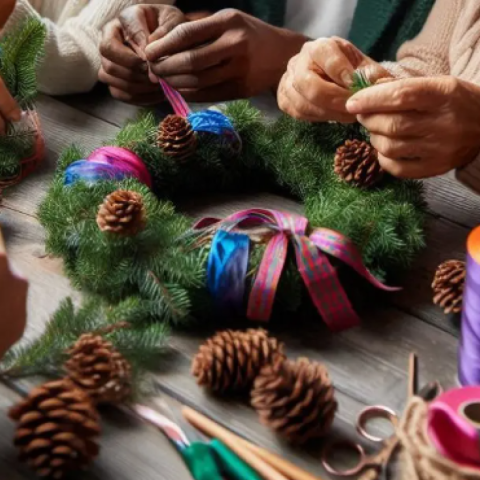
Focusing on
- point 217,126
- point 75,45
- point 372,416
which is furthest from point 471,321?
point 75,45

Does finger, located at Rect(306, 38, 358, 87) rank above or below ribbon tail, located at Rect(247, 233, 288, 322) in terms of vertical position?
above

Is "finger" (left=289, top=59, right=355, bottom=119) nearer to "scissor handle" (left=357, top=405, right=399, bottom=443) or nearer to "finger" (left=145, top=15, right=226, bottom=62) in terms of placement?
"finger" (left=145, top=15, right=226, bottom=62)

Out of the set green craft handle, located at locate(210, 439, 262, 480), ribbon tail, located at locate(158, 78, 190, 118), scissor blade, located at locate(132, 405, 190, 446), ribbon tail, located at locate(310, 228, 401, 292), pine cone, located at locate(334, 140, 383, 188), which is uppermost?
pine cone, located at locate(334, 140, 383, 188)

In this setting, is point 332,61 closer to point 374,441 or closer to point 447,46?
point 447,46

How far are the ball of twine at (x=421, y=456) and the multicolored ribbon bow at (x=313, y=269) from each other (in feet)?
0.70

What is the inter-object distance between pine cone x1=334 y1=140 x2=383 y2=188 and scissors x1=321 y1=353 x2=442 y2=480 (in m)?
0.26

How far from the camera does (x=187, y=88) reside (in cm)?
108

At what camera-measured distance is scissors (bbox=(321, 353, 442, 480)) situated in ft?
2.02

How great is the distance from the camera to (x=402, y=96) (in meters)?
0.79

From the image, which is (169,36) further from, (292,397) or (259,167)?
(292,397)

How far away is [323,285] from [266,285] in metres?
0.06

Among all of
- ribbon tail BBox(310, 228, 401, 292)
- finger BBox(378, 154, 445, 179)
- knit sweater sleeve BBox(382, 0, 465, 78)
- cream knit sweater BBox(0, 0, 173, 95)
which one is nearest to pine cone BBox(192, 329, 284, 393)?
ribbon tail BBox(310, 228, 401, 292)

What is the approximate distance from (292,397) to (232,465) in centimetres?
8

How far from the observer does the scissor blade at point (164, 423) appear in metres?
0.63
